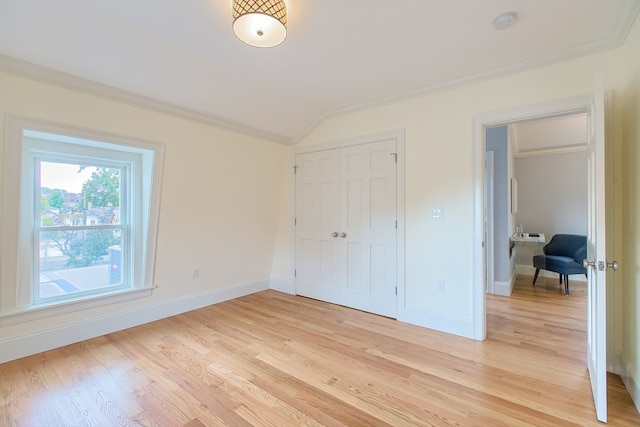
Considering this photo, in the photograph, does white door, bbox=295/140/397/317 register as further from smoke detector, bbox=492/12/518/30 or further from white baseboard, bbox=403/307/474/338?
smoke detector, bbox=492/12/518/30

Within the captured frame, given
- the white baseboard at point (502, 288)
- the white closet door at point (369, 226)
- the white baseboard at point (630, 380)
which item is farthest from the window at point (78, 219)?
the white baseboard at point (502, 288)

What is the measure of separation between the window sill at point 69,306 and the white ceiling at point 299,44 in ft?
6.17

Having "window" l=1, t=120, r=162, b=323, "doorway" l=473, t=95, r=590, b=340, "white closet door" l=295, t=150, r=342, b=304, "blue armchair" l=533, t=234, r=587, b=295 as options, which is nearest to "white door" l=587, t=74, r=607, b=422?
"doorway" l=473, t=95, r=590, b=340

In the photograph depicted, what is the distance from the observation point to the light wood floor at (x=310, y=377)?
171 cm

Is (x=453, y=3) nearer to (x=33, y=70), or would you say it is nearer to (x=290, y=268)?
(x=33, y=70)

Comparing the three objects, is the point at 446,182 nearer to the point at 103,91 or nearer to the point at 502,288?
the point at 502,288

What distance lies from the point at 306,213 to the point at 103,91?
2.52 m

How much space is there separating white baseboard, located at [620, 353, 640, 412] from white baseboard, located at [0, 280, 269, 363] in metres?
3.80

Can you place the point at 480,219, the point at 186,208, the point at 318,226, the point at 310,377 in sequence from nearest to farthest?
the point at 310,377
the point at 480,219
the point at 186,208
the point at 318,226

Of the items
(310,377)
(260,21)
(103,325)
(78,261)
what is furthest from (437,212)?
(78,261)

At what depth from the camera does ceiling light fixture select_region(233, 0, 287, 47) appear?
63.7 inches

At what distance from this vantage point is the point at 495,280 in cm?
418

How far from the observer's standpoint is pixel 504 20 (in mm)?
1934

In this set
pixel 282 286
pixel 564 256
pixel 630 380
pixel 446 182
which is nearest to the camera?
pixel 630 380
